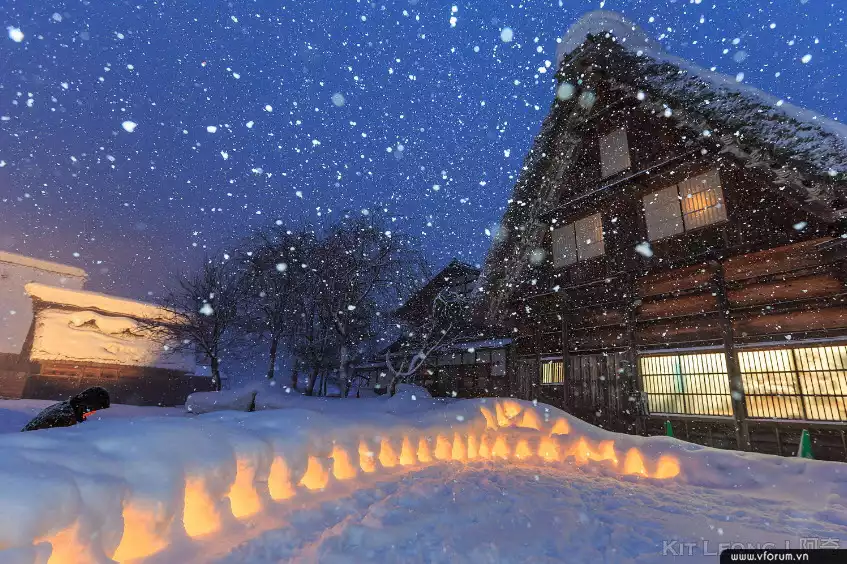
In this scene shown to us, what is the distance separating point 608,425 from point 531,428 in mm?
3209

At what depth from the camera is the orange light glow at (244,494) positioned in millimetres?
3375

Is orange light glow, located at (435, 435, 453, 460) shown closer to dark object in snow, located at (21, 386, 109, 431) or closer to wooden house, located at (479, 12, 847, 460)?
dark object in snow, located at (21, 386, 109, 431)

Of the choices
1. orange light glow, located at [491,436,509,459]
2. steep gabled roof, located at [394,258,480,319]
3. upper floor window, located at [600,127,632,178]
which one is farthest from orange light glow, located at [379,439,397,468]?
steep gabled roof, located at [394,258,480,319]

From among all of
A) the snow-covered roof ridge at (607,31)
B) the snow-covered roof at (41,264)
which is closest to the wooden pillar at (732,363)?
the snow-covered roof ridge at (607,31)

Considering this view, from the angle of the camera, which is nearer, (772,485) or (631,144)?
(772,485)

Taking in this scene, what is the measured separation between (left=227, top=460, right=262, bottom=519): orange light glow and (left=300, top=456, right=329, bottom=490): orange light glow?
0.77 meters

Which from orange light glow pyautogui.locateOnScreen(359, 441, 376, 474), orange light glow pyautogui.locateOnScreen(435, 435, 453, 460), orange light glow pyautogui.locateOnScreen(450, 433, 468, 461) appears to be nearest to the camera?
orange light glow pyautogui.locateOnScreen(359, 441, 376, 474)

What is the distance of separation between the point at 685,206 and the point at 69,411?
1278cm

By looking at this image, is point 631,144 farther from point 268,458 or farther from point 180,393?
point 180,393

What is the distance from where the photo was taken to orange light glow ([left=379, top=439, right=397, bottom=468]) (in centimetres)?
547

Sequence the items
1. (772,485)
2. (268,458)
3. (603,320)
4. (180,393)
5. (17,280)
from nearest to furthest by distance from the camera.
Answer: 1. (268,458)
2. (772,485)
3. (603,320)
4. (17,280)
5. (180,393)

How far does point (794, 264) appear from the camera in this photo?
712cm

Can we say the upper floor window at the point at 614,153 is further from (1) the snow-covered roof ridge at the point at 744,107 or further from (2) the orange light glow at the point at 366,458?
(2) the orange light glow at the point at 366,458

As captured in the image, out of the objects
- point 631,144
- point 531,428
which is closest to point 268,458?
A: point 531,428
